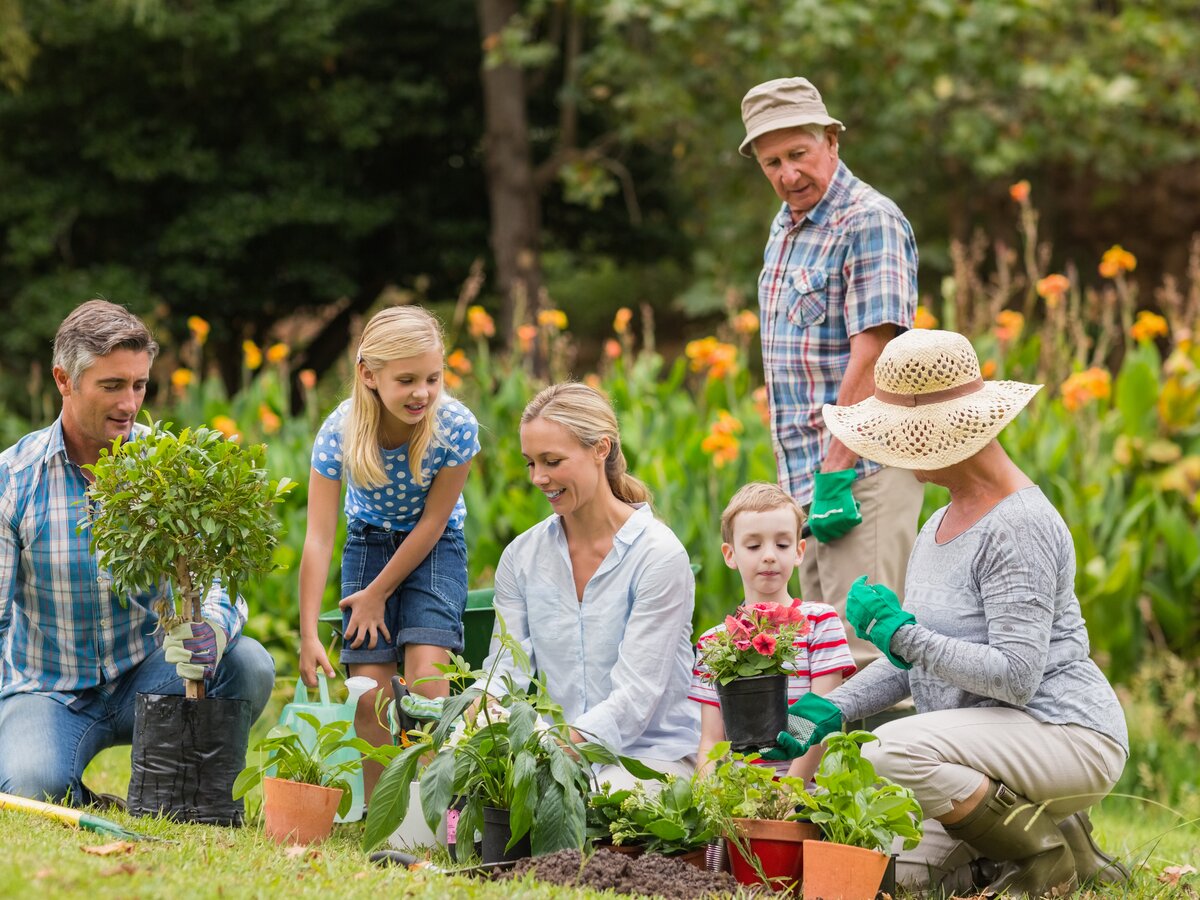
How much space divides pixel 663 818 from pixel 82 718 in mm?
1825

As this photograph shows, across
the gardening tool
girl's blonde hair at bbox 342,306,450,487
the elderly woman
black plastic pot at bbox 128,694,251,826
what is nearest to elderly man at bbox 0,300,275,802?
black plastic pot at bbox 128,694,251,826

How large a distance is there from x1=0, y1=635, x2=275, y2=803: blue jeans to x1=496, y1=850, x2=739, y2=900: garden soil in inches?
47.1

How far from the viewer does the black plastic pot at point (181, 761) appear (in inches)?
138

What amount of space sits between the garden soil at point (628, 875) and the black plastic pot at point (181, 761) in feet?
3.41

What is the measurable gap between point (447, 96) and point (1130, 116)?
6686mm

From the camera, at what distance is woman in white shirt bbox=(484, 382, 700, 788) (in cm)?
342

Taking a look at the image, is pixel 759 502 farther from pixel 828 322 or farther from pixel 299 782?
pixel 299 782

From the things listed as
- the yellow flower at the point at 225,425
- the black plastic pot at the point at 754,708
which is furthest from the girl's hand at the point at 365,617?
the yellow flower at the point at 225,425

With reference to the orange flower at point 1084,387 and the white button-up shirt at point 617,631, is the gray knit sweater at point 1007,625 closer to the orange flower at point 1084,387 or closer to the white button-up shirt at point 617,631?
the white button-up shirt at point 617,631

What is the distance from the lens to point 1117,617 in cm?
562

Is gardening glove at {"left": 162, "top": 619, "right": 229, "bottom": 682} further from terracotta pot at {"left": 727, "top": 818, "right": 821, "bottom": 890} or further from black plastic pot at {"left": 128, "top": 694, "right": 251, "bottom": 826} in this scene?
terracotta pot at {"left": 727, "top": 818, "right": 821, "bottom": 890}

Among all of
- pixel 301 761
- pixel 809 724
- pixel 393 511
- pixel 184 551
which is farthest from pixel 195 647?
pixel 809 724

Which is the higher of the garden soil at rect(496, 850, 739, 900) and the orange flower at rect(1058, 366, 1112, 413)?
the orange flower at rect(1058, 366, 1112, 413)

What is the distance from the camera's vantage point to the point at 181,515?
340 centimetres
